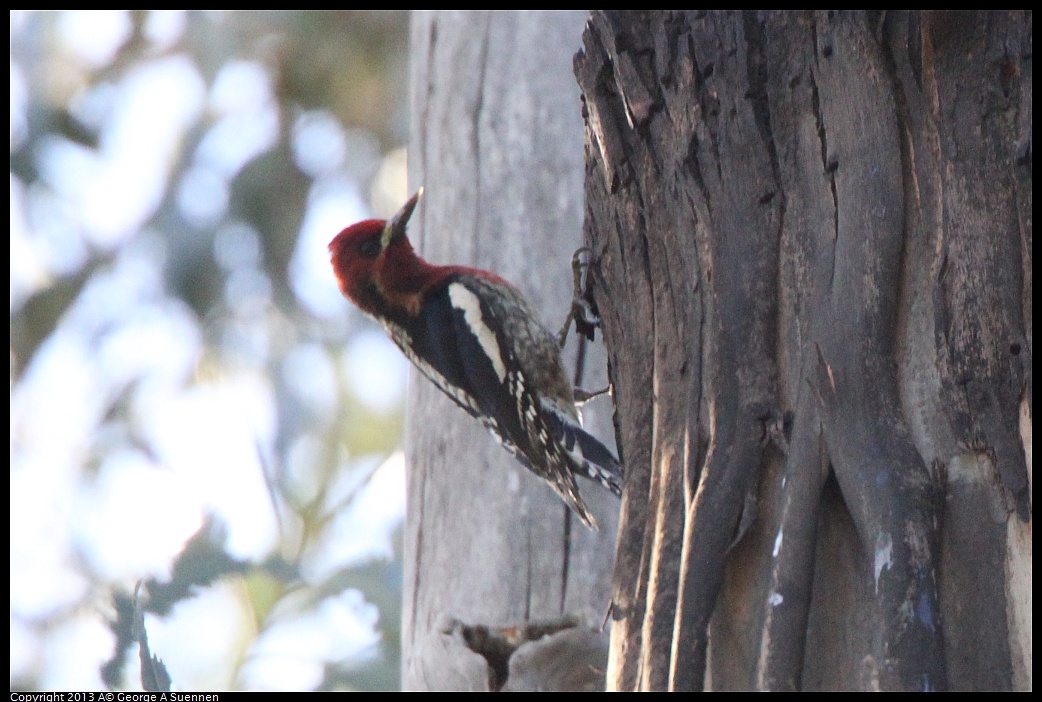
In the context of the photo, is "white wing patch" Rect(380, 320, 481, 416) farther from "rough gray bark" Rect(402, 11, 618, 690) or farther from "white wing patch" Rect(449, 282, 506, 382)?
"white wing patch" Rect(449, 282, 506, 382)

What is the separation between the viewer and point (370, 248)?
11.9 ft

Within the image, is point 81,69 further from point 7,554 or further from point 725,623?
point 725,623

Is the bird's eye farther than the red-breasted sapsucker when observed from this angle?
Yes

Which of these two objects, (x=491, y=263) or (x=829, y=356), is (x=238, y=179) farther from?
(x=829, y=356)

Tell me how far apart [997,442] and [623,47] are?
94cm

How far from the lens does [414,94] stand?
3.60m

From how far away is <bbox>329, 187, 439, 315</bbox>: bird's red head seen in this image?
137 inches

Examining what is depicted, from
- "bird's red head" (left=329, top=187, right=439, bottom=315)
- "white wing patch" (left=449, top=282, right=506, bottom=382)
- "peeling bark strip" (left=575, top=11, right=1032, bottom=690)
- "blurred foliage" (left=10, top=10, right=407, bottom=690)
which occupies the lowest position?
"peeling bark strip" (left=575, top=11, right=1032, bottom=690)

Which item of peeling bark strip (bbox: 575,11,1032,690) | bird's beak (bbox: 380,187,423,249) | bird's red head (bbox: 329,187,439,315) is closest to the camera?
peeling bark strip (bbox: 575,11,1032,690)

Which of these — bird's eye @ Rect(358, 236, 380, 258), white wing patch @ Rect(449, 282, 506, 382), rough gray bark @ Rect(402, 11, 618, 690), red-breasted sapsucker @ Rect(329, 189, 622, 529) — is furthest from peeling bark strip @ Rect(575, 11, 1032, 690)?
bird's eye @ Rect(358, 236, 380, 258)


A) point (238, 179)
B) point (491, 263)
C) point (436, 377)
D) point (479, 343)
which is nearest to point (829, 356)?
point (491, 263)

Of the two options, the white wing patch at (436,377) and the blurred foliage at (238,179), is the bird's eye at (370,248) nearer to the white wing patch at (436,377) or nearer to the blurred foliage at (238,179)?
the white wing patch at (436,377)

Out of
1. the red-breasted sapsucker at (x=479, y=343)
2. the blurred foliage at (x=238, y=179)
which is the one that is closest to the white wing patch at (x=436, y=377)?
the red-breasted sapsucker at (x=479, y=343)
